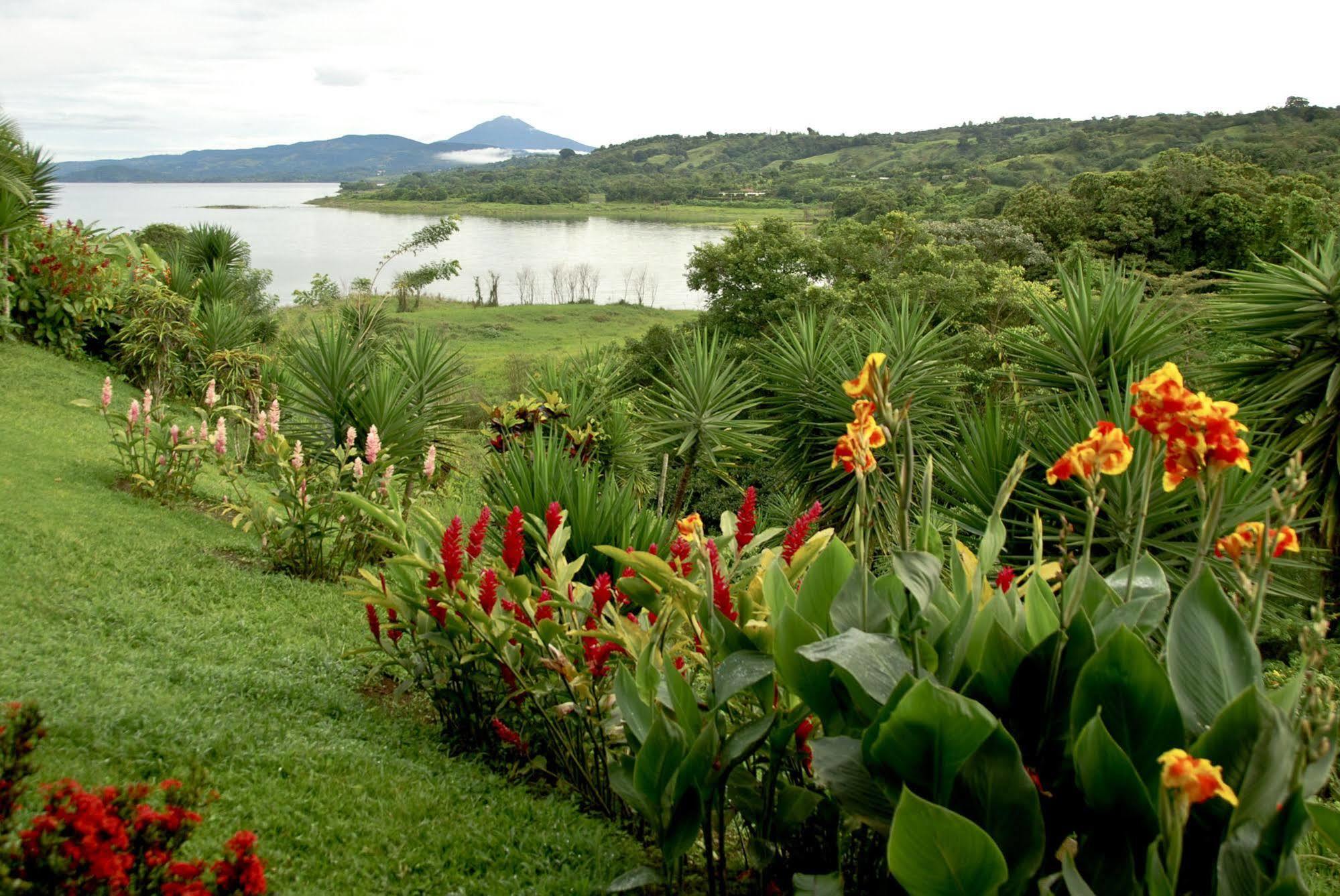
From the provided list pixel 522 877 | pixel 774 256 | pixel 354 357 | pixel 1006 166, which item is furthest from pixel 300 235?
pixel 522 877

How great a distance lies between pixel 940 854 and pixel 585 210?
288ft

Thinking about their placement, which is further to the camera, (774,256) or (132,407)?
(774,256)

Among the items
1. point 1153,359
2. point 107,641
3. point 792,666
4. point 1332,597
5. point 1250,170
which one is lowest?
point 1332,597

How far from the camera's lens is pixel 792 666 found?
74.8 inches

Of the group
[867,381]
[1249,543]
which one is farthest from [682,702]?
[1249,543]

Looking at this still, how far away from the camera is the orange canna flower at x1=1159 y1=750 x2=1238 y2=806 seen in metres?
1.11

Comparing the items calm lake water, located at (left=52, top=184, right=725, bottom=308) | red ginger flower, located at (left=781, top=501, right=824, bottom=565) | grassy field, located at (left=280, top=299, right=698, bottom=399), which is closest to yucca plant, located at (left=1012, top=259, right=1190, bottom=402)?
red ginger flower, located at (left=781, top=501, right=824, bottom=565)

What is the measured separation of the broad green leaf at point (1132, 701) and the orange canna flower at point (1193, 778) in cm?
42

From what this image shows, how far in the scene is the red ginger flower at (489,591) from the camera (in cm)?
245

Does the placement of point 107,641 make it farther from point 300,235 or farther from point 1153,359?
point 300,235

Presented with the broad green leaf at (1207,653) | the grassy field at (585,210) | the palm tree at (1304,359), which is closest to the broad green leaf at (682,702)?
the broad green leaf at (1207,653)

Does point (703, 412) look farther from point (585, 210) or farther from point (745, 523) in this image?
point (585, 210)

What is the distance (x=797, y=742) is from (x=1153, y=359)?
406 cm

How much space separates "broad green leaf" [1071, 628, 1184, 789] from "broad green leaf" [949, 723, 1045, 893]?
0.15 metres
